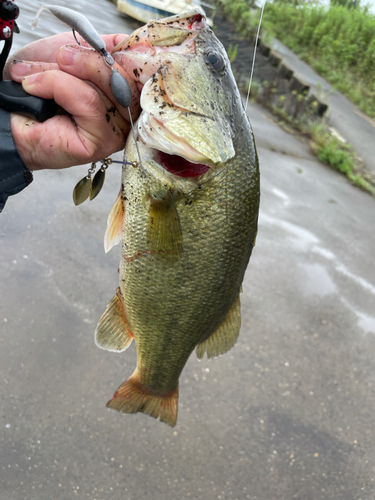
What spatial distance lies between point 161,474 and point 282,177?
5.18 metres

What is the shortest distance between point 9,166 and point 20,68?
323 mm

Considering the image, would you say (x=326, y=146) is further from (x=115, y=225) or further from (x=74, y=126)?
(x=74, y=126)

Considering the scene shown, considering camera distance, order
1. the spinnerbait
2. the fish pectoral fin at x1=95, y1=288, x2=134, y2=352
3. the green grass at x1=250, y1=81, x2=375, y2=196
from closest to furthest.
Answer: the spinnerbait
the fish pectoral fin at x1=95, y1=288, x2=134, y2=352
the green grass at x1=250, y1=81, x2=375, y2=196

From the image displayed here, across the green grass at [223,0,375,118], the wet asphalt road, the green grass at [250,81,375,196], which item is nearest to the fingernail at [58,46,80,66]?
the wet asphalt road

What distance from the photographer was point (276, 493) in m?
2.70

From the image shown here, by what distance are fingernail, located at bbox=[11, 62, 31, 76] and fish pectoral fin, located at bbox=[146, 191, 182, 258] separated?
22.8 inches

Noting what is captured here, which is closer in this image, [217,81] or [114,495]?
[217,81]

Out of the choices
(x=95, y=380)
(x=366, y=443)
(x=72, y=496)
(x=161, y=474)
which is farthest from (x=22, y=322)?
(x=366, y=443)

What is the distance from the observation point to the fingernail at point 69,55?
3.88 ft

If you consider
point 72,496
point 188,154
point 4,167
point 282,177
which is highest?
point 188,154

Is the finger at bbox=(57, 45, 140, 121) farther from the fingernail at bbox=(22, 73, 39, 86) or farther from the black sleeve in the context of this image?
the black sleeve

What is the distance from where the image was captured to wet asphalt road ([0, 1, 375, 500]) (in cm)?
255

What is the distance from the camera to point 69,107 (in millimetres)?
1215

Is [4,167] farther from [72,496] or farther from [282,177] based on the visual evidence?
[282,177]
